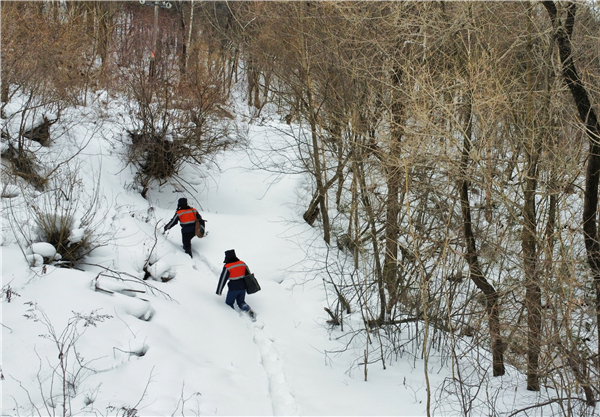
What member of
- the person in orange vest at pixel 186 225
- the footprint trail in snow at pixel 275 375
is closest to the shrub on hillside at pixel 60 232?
the person in orange vest at pixel 186 225

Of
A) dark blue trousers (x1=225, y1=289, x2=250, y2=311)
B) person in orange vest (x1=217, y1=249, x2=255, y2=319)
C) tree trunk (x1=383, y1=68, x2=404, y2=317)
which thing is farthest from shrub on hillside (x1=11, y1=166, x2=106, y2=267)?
tree trunk (x1=383, y1=68, x2=404, y2=317)

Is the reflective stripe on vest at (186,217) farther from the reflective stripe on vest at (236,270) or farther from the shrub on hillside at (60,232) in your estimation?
the shrub on hillside at (60,232)

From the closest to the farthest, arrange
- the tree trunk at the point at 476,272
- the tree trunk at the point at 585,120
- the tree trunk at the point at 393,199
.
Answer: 1. the tree trunk at the point at 585,120
2. the tree trunk at the point at 476,272
3. the tree trunk at the point at 393,199

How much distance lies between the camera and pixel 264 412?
508 centimetres

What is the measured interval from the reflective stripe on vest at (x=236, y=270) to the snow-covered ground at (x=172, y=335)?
55cm

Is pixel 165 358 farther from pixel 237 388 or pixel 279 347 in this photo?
pixel 279 347

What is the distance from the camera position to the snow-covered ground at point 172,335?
4520mm

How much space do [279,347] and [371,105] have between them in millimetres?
4643

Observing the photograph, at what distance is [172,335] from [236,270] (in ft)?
7.06

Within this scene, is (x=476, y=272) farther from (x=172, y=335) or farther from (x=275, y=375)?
(x=172, y=335)

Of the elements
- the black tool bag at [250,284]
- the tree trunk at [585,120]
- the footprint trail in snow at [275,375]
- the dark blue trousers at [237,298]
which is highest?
the tree trunk at [585,120]

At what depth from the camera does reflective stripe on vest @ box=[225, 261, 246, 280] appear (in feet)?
25.6

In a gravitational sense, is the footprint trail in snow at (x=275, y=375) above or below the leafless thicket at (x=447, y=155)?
below

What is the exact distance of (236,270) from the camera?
7848 mm
